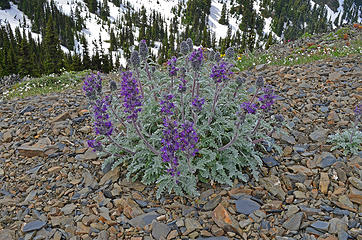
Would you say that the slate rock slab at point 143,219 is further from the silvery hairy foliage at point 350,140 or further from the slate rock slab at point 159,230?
the silvery hairy foliage at point 350,140

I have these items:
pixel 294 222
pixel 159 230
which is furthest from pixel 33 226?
pixel 294 222

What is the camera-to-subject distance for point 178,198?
465 cm

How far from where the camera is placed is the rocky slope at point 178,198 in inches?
156

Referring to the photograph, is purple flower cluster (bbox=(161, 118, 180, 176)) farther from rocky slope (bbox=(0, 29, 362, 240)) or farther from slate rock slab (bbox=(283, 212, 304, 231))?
slate rock slab (bbox=(283, 212, 304, 231))

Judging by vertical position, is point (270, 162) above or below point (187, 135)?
below

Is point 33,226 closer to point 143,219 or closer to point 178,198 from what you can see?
point 143,219

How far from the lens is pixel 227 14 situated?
147750 mm

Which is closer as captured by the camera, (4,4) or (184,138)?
(184,138)

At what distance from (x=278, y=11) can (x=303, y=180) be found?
181932mm

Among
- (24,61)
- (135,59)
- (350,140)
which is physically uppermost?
(135,59)

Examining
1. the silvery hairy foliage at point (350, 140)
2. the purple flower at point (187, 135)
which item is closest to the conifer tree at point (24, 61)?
the purple flower at point (187, 135)

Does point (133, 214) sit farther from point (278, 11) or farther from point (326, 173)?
point (278, 11)

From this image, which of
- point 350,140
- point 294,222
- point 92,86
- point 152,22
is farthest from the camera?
point 152,22

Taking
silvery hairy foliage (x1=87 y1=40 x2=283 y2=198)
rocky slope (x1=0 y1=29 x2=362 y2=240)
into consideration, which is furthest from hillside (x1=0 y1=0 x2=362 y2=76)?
silvery hairy foliage (x1=87 y1=40 x2=283 y2=198)
